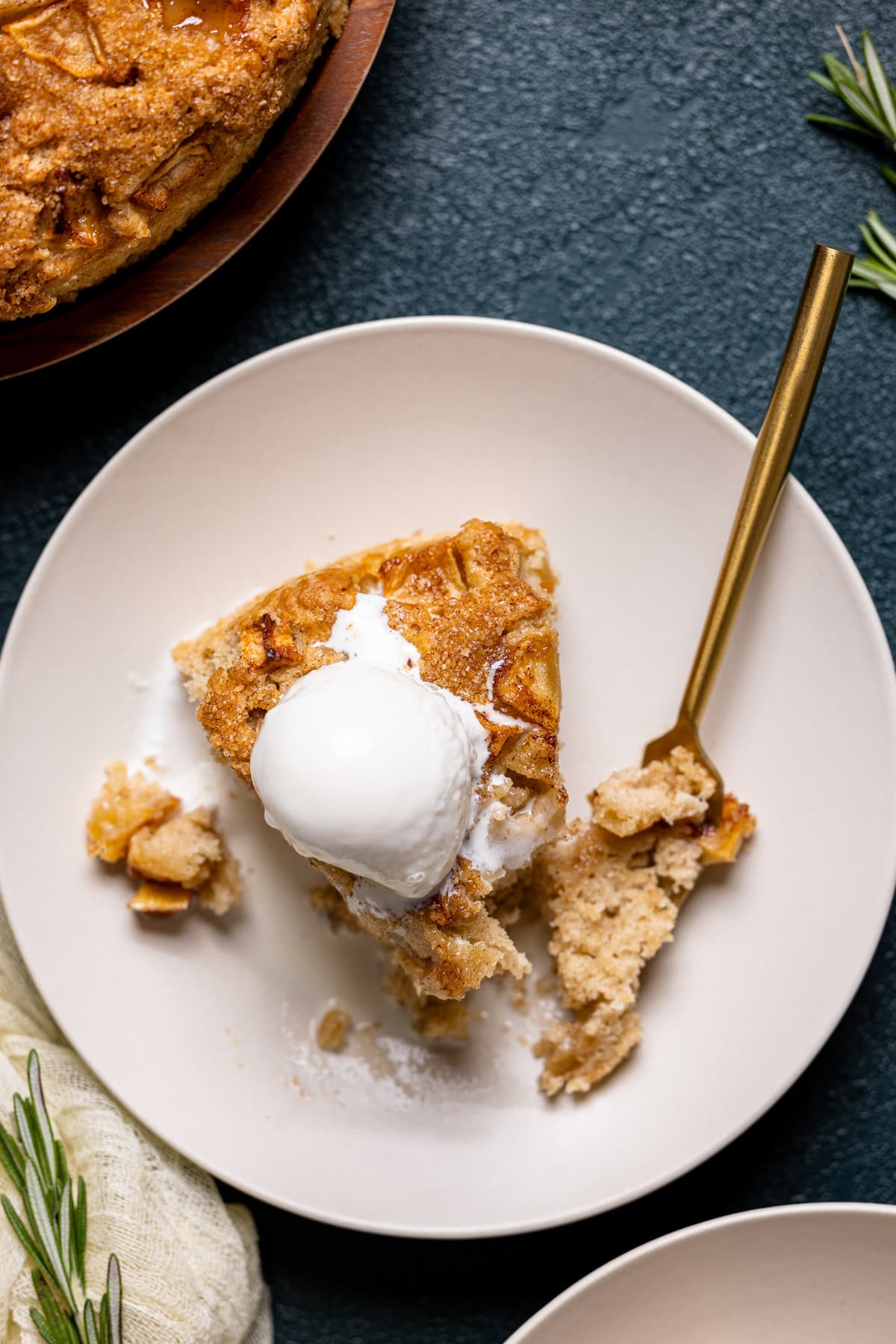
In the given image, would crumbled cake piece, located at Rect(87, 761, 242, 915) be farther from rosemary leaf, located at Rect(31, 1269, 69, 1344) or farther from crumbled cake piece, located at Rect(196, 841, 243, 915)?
rosemary leaf, located at Rect(31, 1269, 69, 1344)

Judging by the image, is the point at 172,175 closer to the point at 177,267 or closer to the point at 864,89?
the point at 177,267

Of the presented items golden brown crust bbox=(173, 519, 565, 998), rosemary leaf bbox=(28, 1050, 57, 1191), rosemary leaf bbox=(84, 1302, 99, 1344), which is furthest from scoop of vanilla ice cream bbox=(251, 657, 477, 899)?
rosemary leaf bbox=(84, 1302, 99, 1344)

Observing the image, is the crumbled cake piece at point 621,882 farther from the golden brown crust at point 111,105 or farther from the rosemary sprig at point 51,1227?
the golden brown crust at point 111,105

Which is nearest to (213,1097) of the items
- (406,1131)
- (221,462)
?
(406,1131)

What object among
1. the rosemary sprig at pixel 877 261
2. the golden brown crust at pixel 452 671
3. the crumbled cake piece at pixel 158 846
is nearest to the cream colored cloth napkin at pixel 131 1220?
the crumbled cake piece at pixel 158 846

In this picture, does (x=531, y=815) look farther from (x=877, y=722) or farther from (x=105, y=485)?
(x=105, y=485)

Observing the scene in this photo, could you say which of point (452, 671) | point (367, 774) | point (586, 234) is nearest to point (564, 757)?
point (452, 671)

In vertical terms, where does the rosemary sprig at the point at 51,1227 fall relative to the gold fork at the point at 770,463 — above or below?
below
